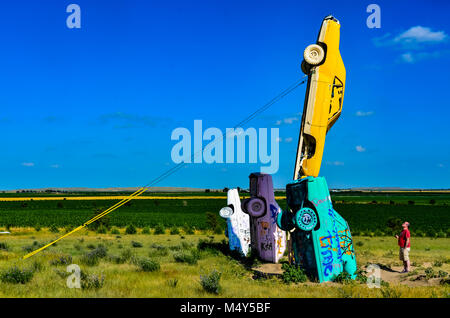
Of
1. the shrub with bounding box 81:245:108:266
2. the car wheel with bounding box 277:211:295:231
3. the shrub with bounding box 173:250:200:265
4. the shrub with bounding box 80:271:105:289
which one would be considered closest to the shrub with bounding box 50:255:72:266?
the shrub with bounding box 81:245:108:266

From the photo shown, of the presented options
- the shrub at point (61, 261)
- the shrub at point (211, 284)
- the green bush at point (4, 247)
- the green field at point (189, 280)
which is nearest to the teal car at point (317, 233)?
the green field at point (189, 280)

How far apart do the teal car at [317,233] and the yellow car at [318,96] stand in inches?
48.6

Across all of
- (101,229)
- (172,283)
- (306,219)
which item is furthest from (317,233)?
(101,229)

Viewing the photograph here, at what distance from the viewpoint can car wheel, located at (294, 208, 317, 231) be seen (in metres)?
9.92

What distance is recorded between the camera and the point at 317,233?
1007cm

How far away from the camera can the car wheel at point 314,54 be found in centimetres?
1153

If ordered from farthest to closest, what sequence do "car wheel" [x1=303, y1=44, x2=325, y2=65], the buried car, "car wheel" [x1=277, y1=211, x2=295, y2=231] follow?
the buried car, "car wheel" [x1=303, y1=44, x2=325, y2=65], "car wheel" [x1=277, y1=211, x2=295, y2=231]

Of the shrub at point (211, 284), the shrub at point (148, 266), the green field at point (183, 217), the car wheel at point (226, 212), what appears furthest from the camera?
the green field at point (183, 217)

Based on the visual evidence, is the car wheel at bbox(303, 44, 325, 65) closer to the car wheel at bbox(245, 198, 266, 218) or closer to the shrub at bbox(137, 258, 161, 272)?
the car wheel at bbox(245, 198, 266, 218)

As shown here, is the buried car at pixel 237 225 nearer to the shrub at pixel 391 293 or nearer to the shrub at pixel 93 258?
the shrub at pixel 93 258

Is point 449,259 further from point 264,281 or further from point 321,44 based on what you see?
point 321,44

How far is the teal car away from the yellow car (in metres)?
1.23

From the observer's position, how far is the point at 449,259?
15.0 meters

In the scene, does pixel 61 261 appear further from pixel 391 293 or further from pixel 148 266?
pixel 391 293
